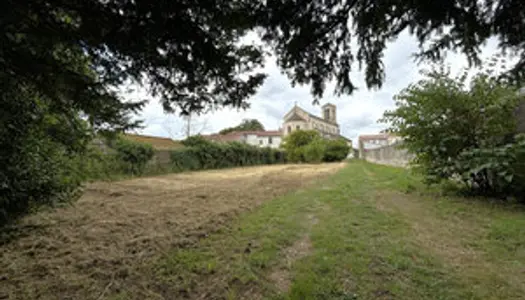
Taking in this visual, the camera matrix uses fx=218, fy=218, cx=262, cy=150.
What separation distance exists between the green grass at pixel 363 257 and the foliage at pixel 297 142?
21969 mm

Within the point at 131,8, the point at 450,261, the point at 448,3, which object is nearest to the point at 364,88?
the point at 448,3

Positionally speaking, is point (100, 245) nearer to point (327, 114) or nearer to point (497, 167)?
point (497, 167)

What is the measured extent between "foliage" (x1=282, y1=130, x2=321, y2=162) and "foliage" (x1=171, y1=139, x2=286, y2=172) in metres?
3.15

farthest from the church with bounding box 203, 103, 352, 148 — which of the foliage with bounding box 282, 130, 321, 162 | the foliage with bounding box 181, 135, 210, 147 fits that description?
the foliage with bounding box 181, 135, 210, 147

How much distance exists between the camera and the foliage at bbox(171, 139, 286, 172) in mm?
13953

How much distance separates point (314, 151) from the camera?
23859 mm

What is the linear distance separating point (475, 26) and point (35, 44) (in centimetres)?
366

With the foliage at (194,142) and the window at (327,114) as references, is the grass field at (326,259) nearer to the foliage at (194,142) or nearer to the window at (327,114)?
the foliage at (194,142)

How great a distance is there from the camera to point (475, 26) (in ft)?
6.16

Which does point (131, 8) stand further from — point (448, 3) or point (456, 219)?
point (456, 219)

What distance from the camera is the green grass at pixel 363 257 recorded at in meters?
1.64

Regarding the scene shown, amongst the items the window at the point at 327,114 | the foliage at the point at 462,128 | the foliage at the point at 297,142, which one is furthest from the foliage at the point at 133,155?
the window at the point at 327,114

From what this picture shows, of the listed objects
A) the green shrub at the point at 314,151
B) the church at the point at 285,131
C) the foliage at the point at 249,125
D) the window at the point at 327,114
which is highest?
the window at the point at 327,114

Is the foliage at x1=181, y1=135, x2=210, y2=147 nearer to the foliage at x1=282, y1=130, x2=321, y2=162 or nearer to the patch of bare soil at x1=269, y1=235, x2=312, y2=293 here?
the foliage at x1=282, y1=130, x2=321, y2=162
